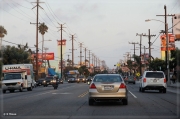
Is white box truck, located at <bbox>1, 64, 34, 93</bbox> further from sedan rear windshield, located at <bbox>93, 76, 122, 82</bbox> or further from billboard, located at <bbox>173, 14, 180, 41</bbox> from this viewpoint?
billboard, located at <bbox>173, 14, 180, 41</bbox>

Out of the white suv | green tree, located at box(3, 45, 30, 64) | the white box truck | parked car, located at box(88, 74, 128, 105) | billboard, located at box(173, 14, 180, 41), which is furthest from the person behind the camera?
green tree, located at box(3, 45, 30, 64)

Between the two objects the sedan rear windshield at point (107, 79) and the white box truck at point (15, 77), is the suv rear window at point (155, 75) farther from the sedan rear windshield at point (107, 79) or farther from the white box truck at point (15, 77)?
the white box truck at point (15, 77)

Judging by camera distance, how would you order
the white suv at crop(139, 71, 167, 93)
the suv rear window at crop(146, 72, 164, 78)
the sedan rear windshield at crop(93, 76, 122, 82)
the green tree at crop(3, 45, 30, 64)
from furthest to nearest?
the green tree at crop(3, 45, 30, 64) < the suv rear window at crop(146, 72, 164, 78) < the white suv at crop(139, 71, 167, 93) < the sedan rear windshield at crop(93, 76, 122, 82)

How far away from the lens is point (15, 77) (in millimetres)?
43406

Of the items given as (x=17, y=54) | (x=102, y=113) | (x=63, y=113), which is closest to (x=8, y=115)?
(x=63, y=113)

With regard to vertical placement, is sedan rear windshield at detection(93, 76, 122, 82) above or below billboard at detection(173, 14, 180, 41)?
below

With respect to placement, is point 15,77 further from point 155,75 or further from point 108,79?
point 108,79

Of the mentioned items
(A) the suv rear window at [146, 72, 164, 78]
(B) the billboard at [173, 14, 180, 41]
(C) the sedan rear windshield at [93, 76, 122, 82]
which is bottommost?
(C) the sedan rear windshield at [93, 76, 122, 82]

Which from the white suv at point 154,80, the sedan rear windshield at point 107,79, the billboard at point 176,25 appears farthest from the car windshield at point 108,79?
the billboard at point 176,25

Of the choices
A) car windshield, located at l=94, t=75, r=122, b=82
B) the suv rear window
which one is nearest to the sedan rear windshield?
car windshield, located at l=94, t=75, r=122, b=82

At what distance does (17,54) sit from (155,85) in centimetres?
4476

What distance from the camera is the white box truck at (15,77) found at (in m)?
42.2

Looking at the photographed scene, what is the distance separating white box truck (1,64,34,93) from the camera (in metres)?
42.2

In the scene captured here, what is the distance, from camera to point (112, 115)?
1645cm
